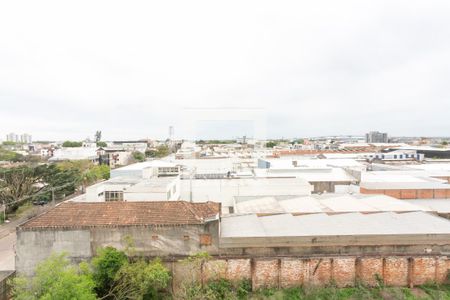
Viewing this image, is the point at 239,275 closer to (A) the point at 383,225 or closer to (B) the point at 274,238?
(B) the point at 274,238

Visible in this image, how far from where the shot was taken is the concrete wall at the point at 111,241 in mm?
12914

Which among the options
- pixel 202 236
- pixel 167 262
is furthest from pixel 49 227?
pixel 202 236

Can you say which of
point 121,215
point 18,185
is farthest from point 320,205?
point 18,185

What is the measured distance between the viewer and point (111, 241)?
1316 cm

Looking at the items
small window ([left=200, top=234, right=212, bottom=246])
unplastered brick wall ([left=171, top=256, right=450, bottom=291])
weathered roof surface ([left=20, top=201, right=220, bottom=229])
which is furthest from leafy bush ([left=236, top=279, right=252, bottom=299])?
weathered roof surface ([left=20, top=201, right=220, bottom=229])

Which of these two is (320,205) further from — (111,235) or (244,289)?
(111,235)

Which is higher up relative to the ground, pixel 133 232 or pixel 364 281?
pixel 133 232

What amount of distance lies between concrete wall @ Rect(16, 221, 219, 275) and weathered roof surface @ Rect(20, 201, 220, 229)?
0.88 feet

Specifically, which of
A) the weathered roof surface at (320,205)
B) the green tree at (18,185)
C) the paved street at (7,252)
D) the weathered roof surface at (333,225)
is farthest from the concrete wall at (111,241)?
the green tree at (18,185)

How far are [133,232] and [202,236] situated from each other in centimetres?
336

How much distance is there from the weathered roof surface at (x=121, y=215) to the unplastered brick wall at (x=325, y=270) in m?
2.45

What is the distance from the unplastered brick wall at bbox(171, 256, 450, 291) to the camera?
12.8 m

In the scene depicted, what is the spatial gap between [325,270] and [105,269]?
33.1 feet

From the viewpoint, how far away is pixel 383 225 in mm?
14492
